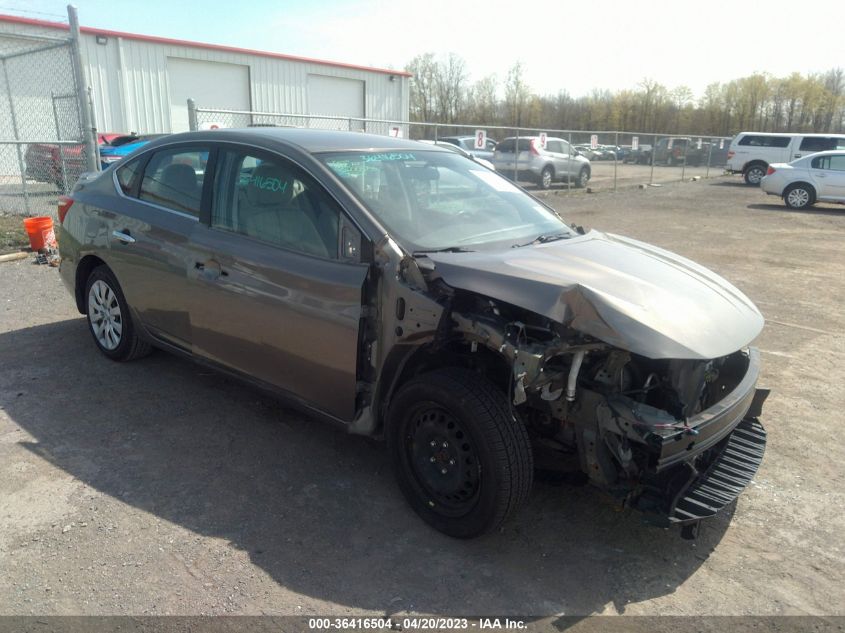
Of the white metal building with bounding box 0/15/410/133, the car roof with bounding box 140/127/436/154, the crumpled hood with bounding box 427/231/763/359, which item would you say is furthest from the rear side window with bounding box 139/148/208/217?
the white metal building with bounding box 0/15/410/133

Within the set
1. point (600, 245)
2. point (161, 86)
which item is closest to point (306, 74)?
point (161, 86)

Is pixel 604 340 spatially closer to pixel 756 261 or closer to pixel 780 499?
pixel 780 499

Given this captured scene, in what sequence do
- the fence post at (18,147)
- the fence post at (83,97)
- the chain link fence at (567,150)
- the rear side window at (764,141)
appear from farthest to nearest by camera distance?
the rear side window at (764,141), the chain link fence at (567,150), the fence post at (18,147), the fence post at (83,97)

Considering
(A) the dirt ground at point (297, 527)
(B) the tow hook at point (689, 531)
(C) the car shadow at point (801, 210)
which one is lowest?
(C) the car shadow at point (801, 210)

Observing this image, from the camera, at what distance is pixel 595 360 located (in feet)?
9.61

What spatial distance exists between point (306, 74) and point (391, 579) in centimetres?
2888

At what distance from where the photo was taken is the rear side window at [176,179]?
4.21 m

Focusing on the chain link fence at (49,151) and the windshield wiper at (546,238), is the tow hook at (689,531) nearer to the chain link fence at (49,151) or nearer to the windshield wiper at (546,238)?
the windshield wiper at (546,238)

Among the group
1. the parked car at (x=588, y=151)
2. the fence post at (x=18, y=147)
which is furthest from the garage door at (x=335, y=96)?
the fence post at (x=18, y=147)

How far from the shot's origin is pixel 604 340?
265 centimetres

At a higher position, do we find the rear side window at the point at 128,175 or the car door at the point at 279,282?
the rear side window at the point at 128,175

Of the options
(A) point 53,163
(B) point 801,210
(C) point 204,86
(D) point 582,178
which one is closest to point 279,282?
(A) point 53,163

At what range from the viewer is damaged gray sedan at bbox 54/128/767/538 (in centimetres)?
281

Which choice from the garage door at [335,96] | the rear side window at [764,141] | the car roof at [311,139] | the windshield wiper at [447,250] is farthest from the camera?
the garage door at [335,96]
